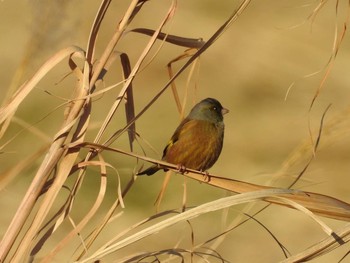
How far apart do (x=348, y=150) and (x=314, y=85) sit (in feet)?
3.58

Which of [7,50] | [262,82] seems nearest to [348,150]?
[262,82]

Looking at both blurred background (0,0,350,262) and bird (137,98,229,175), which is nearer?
bird (137,98,229,175)

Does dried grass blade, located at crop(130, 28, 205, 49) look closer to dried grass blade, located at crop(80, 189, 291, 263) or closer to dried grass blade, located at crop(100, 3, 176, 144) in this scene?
dried grass blade, located at crop(100, 3, 176, 144)

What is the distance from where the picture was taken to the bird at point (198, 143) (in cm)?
470

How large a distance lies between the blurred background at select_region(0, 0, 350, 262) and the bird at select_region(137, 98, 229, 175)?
546 millimetres

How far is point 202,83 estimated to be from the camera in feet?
32.3

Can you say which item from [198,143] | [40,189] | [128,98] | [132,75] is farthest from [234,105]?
[40,189]

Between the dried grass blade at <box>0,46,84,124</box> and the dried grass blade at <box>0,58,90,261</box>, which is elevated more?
the dried grass blade at <box>0,46,84,124</box>

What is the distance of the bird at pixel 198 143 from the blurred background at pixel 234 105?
546 millimetres

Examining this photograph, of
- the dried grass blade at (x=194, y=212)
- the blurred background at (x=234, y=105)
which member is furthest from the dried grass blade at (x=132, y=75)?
the blurred background at (x=234, y=105)

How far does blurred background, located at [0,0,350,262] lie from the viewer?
6.71m

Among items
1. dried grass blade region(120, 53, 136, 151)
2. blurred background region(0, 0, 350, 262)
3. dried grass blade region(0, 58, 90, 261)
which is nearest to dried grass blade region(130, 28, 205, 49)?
dried grass blade region(120, 53, 136, 151)

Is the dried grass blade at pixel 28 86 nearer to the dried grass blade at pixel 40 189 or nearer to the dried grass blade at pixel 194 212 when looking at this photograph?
the dried grass blade at pixel 40 189

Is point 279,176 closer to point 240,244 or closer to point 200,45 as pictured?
point 200,45
